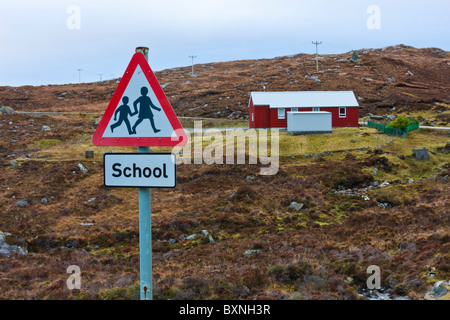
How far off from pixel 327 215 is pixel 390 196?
5639 mm

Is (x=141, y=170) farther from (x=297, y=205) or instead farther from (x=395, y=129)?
(x=395, y=129)

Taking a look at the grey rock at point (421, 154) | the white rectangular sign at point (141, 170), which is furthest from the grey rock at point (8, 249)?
the grey rock at point (421, 154)

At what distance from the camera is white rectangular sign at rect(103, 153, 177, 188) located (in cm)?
410

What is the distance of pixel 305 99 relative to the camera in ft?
176

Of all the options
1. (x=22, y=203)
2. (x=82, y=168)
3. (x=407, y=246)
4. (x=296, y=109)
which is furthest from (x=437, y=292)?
(x=296, y=109)

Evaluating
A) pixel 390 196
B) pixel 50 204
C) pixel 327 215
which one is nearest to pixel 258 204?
pixel 327 215

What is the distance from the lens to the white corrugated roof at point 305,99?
52.1 meters

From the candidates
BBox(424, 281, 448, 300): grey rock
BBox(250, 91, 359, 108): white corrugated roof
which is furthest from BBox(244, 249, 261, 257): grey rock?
BBox(250, 91, 359, 108): white corrugated roof

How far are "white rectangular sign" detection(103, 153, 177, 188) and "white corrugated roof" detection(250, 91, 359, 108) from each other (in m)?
48.5

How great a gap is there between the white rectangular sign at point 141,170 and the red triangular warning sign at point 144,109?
15cm

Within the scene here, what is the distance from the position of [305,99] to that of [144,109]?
51353 millimetres

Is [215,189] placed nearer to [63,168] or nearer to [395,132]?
[63,168]

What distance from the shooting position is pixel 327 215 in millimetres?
25391
